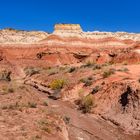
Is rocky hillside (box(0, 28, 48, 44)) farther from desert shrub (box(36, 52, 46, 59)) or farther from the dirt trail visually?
the dirt trail

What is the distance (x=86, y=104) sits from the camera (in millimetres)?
23250

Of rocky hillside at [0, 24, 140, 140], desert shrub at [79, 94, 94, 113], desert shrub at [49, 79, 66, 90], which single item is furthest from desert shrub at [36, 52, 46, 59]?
desert shrub at [79, 94, 94, 113]

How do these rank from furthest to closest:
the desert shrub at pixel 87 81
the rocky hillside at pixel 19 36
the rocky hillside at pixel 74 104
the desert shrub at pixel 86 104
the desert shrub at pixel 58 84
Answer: the rocky hillside at pixel 19 36, the desert shrub at pixel 58 84, the desert shrub at pixel 87 81, the desert shrub at pixel 86 104, the rocky hillside at pixel 74 104

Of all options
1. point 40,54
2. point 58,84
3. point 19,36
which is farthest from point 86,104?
point 19,36

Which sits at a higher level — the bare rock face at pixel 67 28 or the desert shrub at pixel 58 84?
the bare rock face at pixel 67 28

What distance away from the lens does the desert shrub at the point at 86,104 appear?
22811 mm

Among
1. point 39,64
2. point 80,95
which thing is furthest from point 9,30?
point 80,95

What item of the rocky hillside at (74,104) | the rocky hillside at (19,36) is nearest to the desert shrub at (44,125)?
the rocky hillside at (74,104)

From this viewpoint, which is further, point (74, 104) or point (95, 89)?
point (95, 89)

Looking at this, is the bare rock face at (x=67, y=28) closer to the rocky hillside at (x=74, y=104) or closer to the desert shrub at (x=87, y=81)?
the rocky hillside at (x=74, y=104)

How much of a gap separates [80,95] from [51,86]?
5.72m

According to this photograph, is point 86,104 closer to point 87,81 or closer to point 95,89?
point 95,89

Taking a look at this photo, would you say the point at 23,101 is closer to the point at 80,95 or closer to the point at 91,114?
the point at 91,114

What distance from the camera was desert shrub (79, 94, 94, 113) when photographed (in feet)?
74.8
